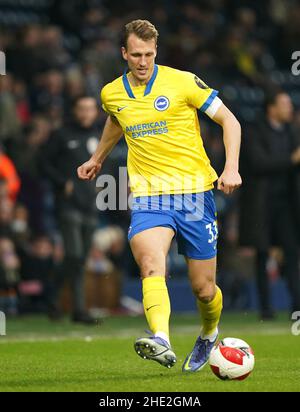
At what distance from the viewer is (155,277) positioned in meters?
7.97

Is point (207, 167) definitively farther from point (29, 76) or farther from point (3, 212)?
point (29, 76)

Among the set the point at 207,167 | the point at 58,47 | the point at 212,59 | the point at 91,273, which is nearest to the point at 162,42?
the point at 212,59

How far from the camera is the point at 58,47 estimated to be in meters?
18.7

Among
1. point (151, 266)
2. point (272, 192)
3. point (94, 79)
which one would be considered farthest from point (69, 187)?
point (151, 266)

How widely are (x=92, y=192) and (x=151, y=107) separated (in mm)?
5677

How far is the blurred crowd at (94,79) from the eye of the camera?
15539 mm

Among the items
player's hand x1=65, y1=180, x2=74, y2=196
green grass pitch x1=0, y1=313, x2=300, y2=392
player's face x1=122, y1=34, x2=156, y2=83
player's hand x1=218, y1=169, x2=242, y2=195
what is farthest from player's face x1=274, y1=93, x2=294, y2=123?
player's hand x1=218, y1=169, x2=242, y2=195

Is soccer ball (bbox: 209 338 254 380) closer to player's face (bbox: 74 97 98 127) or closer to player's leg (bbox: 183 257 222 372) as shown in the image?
player's leg (bbox: 183 257 222 372)

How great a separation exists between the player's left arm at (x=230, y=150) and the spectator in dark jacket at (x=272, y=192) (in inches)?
230

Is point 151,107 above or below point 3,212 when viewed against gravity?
above

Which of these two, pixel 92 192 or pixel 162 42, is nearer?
pixel 92 192

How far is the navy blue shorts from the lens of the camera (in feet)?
27.3
